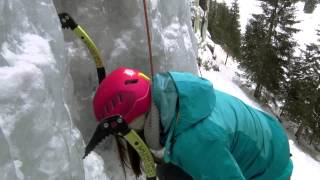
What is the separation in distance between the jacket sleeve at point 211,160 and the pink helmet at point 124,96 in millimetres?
351

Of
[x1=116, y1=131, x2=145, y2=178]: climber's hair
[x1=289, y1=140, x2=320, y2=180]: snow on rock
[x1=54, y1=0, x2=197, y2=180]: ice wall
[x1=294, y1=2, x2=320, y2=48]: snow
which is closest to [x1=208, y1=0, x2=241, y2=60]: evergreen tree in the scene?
[x1=294, y1=2, x2=320, y2=48]: snow

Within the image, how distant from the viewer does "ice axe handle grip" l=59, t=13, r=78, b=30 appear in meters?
3.65

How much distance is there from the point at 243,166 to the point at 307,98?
25587 millimetres

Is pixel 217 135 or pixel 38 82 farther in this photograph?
pixel 217 135

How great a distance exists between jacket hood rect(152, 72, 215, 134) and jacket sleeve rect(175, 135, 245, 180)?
0.46ft

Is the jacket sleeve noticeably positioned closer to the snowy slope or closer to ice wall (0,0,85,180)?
ice wall (0,0,85,180)

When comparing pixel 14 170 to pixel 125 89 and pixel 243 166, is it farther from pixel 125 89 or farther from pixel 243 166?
pixel 243 166

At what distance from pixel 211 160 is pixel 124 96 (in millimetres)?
678

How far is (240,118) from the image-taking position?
3229mm

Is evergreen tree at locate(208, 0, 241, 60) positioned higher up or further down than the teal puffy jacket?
further down

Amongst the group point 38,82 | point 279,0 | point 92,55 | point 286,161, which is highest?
point 38,82

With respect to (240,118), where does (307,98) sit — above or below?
below

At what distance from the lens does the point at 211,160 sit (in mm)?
2824

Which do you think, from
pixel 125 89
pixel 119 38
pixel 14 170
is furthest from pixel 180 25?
pixel 14 170
